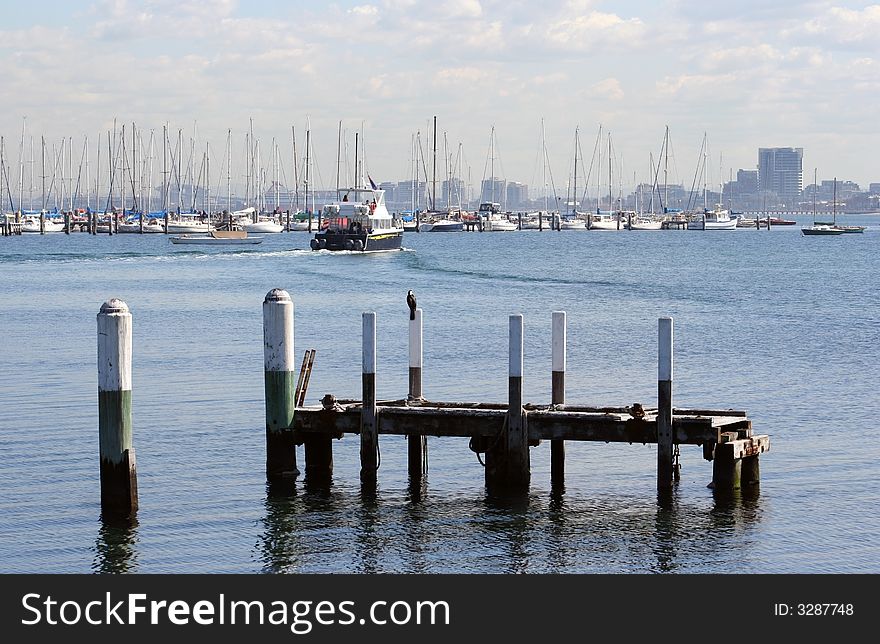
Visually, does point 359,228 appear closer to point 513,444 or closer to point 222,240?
point 222,240

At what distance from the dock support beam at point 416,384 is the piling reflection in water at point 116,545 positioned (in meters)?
4.97

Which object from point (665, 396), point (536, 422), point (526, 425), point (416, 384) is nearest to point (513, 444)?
point (526, 425)

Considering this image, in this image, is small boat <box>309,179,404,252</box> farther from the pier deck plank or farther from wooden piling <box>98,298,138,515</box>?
wooden piling <box>98,298,138,515</box>

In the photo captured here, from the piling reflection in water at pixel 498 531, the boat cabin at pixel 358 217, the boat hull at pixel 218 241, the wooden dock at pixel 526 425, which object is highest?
the boat cabin at pixel 358 217

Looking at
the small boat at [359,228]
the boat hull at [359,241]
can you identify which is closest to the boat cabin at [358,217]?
the small boat at [359,228]

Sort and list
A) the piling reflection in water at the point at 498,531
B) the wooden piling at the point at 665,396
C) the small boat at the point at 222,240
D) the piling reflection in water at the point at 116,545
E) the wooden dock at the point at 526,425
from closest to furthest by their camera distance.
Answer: the piling reflection in water at the point at 116,545 → the piling reflection in water at the point at 498,531 → the wooden piling at the point at 665,396 → the wooden dock at the point at 526,425 → the small boat at the point at 222,240

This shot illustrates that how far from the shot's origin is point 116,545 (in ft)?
68.1

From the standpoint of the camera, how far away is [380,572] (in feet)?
64.6

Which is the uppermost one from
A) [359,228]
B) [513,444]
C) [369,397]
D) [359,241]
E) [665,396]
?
[359,228]

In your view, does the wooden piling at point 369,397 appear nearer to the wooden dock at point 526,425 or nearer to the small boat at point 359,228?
the wooden dock at point 526,425

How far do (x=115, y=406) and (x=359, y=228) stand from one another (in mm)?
98166

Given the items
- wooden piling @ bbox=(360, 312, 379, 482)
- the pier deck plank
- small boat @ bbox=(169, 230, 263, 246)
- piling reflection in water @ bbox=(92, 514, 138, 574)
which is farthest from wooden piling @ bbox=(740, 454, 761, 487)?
small boat @ bbox=(169, 230, 263, 246)

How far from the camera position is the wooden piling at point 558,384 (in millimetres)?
23781
